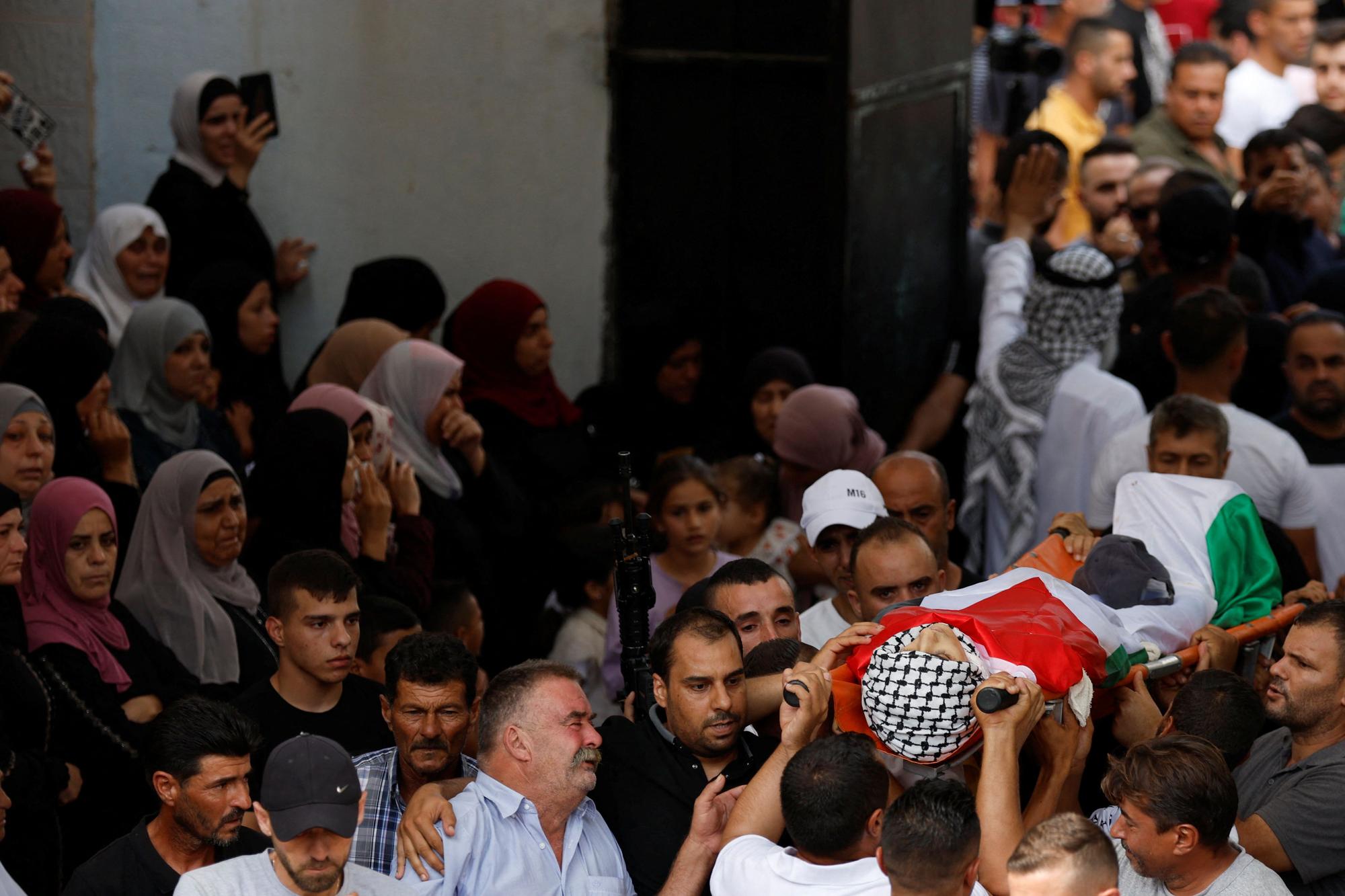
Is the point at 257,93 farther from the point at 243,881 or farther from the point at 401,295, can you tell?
the point at 243,881

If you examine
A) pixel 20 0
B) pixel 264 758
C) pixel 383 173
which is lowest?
pixel 264 758

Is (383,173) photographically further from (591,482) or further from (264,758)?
(264,758)

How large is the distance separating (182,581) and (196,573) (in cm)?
7

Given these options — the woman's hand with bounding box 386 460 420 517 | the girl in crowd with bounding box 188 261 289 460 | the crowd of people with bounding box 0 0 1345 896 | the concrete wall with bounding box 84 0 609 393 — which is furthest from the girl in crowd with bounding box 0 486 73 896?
the concrete wall with bounding box 84 0 609 393

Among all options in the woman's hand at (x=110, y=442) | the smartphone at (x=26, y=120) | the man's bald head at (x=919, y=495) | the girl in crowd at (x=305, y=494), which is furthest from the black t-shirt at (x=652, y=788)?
the smartphone at (x=26, y=120)

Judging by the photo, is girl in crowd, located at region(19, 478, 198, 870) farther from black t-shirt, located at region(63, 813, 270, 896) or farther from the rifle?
the rifle

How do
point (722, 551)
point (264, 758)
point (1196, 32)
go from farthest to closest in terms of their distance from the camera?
1. point (1196, 32)
2. point (722, 551)
3. point (264, 758)

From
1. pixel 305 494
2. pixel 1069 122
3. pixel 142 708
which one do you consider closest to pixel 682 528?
pixel 305 494

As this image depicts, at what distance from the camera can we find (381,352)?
22.3 ft

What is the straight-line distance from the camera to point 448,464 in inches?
259

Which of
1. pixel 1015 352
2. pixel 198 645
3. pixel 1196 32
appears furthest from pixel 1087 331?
pixel 1196 32

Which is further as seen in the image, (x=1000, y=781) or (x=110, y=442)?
(x=110, y=442)

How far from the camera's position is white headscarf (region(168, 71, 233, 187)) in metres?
7.14

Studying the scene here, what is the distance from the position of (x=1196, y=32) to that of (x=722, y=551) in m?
7.70
